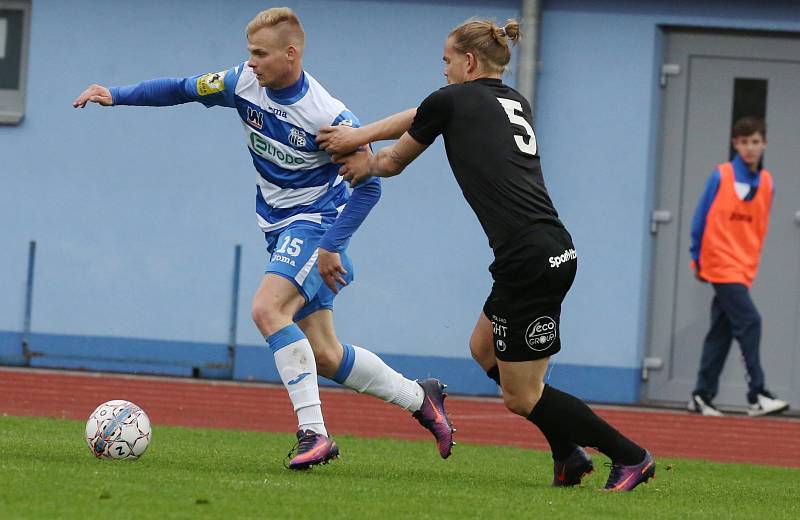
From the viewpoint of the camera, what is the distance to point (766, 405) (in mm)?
12336

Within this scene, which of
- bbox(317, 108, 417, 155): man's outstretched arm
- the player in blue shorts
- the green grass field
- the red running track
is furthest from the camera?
the red running track

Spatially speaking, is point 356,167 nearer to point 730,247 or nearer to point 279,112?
point 279,112

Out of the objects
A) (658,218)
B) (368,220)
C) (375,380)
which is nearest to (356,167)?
(375,380)

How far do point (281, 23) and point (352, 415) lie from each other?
452 centimetres

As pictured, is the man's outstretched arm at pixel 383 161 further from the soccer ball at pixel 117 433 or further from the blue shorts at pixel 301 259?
the soccer ball at pixel 117 433

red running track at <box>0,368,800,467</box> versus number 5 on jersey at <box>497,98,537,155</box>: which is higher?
number 5 on jersey at <box>497,98,537,155</box>

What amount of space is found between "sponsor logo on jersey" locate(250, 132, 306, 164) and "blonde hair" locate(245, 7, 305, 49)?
1.58ft

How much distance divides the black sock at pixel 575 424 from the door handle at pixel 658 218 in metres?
6.90

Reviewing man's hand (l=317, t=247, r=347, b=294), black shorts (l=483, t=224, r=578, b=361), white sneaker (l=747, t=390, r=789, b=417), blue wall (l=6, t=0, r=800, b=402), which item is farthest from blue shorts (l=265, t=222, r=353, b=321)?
blue wall (l=6, t=0, r=800, b=402)

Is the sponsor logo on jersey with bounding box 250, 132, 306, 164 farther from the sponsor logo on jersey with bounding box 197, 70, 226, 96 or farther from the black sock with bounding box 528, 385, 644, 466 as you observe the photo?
the black sock with bounding box 528, 385, 644, 466

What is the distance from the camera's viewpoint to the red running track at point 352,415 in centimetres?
1028

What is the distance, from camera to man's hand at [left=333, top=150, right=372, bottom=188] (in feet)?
22.8

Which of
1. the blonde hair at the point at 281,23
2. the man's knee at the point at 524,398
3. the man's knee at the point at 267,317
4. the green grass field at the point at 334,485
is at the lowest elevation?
the green grass field at the point at 334,485

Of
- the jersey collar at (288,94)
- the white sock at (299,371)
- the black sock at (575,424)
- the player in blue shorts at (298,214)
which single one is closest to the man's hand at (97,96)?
the player in blue shorts at (298,214)
